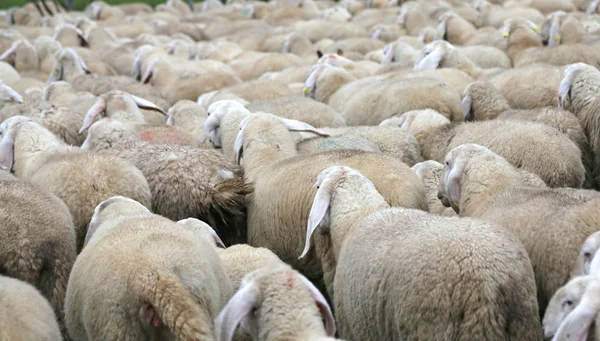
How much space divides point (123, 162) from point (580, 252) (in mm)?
2813

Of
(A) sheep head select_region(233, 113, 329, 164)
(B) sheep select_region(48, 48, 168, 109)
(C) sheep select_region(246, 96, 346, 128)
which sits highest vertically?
(A) sheep head select_region(233, 113, 329, 164)

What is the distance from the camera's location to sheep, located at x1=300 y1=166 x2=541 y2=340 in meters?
3.75

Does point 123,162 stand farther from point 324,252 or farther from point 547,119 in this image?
point 547,119

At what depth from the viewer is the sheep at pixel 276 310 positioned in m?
3.61

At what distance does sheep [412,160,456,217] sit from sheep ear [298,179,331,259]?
1096 mm

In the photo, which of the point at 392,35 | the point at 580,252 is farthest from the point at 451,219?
the point at 392,35

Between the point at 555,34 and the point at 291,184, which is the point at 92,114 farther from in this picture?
the point at 555,34

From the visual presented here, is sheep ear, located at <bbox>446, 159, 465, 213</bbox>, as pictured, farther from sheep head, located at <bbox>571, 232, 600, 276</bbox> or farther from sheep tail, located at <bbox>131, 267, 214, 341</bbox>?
sheep tail, located at <bbox>131, 267, 214, 341</bbox>

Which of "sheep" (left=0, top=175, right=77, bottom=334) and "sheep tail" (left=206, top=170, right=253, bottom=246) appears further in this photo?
"sheep tail" (left=206, top=170, right=253, bottom=246)

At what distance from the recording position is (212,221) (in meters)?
5.89

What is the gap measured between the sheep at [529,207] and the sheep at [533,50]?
13.8 feet

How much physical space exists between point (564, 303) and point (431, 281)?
524 millimetres

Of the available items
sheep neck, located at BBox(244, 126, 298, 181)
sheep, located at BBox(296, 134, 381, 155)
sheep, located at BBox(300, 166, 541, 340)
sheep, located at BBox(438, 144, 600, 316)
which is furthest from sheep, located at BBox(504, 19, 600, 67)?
sheep, located at BBox(300, 166, 541, 340)

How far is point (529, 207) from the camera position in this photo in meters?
4.66
